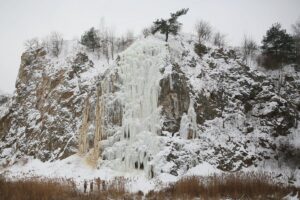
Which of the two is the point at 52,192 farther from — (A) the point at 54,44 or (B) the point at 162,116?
(A) the point at 54,44

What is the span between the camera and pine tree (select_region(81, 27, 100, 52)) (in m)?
29.0

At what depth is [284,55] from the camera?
29.0 m

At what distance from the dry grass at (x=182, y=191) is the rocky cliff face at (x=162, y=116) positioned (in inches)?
113

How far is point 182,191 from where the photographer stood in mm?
14445

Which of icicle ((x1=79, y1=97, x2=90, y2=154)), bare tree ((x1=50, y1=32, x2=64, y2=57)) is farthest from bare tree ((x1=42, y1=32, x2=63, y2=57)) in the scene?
icicle ((x1=79, y1=97, x2=90, y2=154))

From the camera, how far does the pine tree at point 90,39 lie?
2902cm

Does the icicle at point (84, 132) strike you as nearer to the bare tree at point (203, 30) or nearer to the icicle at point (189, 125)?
the icicle at point (189, 125)

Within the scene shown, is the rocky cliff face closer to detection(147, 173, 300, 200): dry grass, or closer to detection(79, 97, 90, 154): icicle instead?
detection(79, 97, 90, 154): icicle

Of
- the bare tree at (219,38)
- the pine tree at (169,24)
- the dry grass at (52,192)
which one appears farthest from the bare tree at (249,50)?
the dry grass at (52,192)

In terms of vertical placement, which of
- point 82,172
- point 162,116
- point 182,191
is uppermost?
point 162,116

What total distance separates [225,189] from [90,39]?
20035 mm

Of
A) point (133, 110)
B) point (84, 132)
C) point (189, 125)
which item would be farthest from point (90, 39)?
point (189, 125)

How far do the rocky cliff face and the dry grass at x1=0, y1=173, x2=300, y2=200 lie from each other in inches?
113

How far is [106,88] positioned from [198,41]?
961cm
